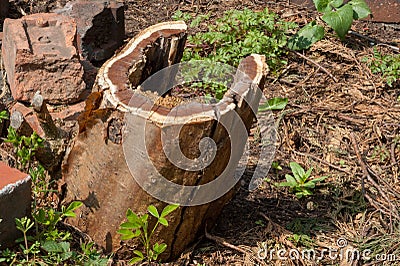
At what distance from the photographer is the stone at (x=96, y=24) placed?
478 cm

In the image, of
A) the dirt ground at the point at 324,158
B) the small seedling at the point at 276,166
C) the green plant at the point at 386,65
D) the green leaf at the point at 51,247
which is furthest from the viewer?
the green plant at the point at 386,65

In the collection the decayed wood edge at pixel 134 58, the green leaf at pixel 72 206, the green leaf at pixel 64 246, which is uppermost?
the decayed wood edge at pixel 134 58

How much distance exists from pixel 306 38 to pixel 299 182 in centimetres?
163

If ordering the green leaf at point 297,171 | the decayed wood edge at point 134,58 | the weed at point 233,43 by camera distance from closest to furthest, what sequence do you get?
the decayed wood edge at point 134,58
the green leaf at point 297,171
the weed at point 233,43

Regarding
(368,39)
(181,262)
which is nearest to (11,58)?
(181,262)

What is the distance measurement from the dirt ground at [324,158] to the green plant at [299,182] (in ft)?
0.22

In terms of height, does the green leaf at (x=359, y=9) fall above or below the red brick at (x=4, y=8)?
above

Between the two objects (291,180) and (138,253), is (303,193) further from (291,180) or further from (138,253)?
(138,253)

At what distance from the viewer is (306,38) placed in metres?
4.91

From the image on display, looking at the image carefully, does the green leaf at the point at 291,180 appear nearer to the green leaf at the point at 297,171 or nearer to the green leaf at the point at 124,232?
the green leaf at the point at 297,171

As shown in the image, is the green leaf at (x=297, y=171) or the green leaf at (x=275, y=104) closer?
the green leaf at (x=297, y=171)

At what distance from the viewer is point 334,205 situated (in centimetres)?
360

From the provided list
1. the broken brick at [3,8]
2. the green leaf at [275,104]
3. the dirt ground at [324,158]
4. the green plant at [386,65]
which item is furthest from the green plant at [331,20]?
the broken brick at [3,8]

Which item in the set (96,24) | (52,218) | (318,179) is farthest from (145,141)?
(96,24)
